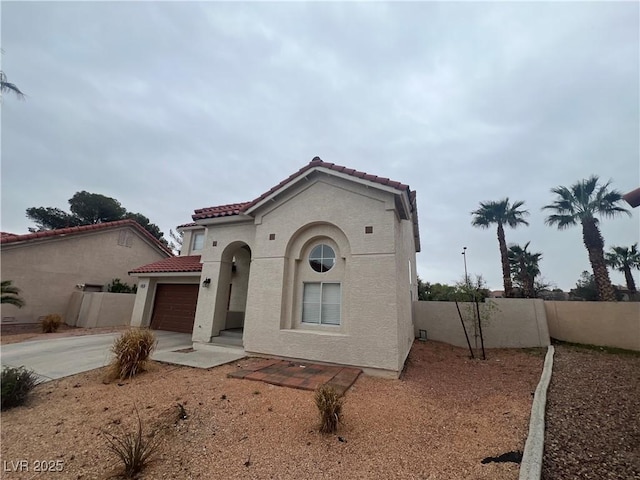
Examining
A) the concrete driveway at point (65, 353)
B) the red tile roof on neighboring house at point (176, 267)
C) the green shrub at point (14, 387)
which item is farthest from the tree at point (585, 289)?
the green shrub at point (14, 387)

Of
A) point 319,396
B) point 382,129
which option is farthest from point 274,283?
point 382,129

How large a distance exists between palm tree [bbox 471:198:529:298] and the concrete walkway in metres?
23.1

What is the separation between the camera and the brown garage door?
14.3m

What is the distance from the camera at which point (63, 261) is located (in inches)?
674

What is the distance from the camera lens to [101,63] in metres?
11.8

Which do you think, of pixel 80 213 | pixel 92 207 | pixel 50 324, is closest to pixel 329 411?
pixel 50 324

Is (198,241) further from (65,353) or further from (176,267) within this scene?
(65,353)

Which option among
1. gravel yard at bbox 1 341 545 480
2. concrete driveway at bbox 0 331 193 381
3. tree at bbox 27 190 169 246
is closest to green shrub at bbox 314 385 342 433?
gravel yard at bbox 1 341 545 480

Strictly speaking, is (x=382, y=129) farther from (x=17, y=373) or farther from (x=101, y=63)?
(x=17, y=373)

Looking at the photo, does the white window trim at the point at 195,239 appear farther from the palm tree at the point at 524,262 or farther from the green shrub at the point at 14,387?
the palm tree at the point at 524,262

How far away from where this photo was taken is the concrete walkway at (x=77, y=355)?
7515 mm

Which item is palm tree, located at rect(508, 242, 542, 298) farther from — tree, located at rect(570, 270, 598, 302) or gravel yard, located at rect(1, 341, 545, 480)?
gravel yard, located at rect(1, 341, 545, 480)

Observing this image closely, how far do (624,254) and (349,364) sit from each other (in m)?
36.3

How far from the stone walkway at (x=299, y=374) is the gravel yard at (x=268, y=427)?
A: 27 cm
